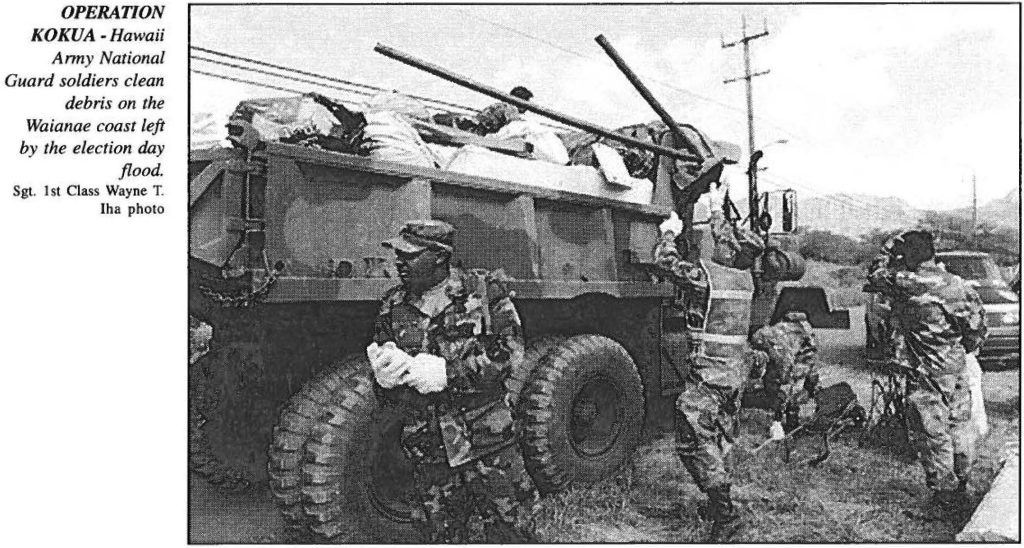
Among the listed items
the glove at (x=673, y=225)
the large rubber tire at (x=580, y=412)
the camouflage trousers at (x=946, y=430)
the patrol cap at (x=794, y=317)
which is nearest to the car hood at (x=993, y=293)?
the patrol cap at (x=794, y=317)

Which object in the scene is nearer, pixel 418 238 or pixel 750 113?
pixel 418 238

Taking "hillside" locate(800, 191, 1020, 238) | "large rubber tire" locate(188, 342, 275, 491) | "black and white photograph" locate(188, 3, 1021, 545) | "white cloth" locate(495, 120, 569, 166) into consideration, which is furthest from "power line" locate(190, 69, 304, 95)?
"hillside" locate(800, 191, 1020, 238)

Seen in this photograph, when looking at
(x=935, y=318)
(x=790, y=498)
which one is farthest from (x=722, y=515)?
(x=935, y=318)

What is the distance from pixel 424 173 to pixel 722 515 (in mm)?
2063

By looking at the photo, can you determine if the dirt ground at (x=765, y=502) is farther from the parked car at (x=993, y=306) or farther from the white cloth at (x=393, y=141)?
the white cloth at (x=393, y=141)

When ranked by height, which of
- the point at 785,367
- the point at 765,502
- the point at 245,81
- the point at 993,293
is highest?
the point at 245,81

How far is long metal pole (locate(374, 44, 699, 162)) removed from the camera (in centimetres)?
442

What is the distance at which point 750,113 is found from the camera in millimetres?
5723

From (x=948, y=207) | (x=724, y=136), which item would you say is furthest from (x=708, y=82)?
(x=948, y=207)

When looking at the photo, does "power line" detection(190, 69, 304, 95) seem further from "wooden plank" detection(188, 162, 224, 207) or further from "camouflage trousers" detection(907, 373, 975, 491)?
"camouflage trousers" detection(907, 373, 975, 491)

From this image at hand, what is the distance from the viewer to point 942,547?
4254mm

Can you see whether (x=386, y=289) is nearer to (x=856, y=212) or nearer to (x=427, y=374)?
(x=427, y=374)

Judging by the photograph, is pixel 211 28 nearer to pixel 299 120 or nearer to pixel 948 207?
pixel 299 120

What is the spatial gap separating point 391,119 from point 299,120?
46cm
